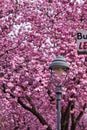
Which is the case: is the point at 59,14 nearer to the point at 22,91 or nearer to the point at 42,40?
the point at 42,40

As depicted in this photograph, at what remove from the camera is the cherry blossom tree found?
52.6 feet

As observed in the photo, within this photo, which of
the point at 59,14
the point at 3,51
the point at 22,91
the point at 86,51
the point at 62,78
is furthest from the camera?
the point at 59,14

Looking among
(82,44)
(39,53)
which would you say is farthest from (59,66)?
(39,53)

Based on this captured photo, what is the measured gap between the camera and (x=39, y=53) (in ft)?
55.1

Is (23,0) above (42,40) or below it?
above

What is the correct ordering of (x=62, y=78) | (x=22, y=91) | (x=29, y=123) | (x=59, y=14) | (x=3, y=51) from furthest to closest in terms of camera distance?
1. (x=29, y=123)
2. (x=59, y=14)
3. (x=3, y=51)
4. (x=22, y=91)
5. (x=62, y=78)

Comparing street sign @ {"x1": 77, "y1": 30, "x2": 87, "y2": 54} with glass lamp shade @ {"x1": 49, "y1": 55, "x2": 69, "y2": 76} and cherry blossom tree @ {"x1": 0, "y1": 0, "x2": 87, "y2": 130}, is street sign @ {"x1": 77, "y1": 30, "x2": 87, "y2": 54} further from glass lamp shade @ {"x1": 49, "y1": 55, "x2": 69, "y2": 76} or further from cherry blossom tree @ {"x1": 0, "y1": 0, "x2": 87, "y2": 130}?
cherry blossom tree @ {"x1": 0, "y1": 0, "x2": 87, "y2": 130}

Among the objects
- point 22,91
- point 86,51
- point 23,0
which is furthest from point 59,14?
point 86,51

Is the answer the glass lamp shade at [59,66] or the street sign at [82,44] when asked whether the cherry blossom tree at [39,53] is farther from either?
the street sign at [82,44]

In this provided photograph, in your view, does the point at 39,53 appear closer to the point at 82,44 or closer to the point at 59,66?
the point at 59,66

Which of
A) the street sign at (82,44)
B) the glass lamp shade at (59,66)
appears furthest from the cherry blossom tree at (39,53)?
the street sign at (82,44)

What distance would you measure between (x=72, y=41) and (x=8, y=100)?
3.47 metres

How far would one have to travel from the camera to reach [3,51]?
17141 mm

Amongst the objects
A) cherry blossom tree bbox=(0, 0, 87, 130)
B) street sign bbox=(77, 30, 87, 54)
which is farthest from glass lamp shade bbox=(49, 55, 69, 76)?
cherry blossom tree bbox=(0, 0, 87, 130)
